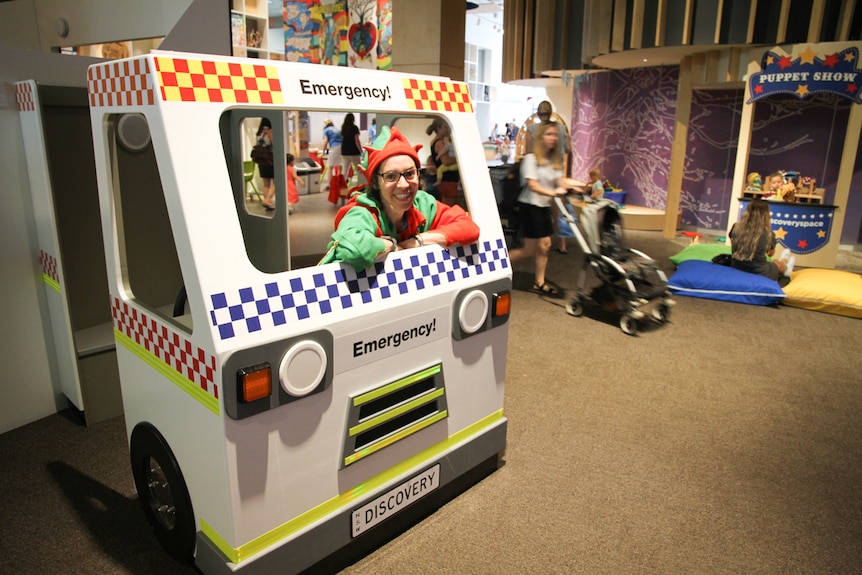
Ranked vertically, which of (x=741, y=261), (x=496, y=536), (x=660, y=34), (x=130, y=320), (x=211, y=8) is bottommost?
(x=496, y=536)

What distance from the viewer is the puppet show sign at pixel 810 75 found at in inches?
250

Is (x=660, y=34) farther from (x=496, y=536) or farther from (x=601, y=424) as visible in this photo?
(x=496, y=536)

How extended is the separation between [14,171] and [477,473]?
9.25ft

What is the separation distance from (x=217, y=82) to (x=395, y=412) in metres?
1.28

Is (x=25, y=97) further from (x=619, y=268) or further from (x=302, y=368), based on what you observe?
(x=619, y=268)

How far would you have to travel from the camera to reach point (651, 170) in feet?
32.1

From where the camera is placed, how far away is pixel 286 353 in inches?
71.0

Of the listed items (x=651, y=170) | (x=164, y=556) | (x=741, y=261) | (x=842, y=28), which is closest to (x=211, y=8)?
(x=164, y=556)

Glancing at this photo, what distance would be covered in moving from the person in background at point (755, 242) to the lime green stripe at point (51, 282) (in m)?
5.47

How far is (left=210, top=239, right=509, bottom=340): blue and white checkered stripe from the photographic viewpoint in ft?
5.62

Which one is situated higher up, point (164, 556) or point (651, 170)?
point (651, 170)

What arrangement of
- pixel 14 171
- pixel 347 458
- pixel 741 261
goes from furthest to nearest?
pixel 741 261
pixel 14 171
pixel 347 458

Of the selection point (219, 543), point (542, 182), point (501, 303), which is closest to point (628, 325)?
point (542, 182)

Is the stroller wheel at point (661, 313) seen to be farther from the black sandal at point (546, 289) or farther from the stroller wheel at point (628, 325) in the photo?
the black sandal at point (546, 289)
